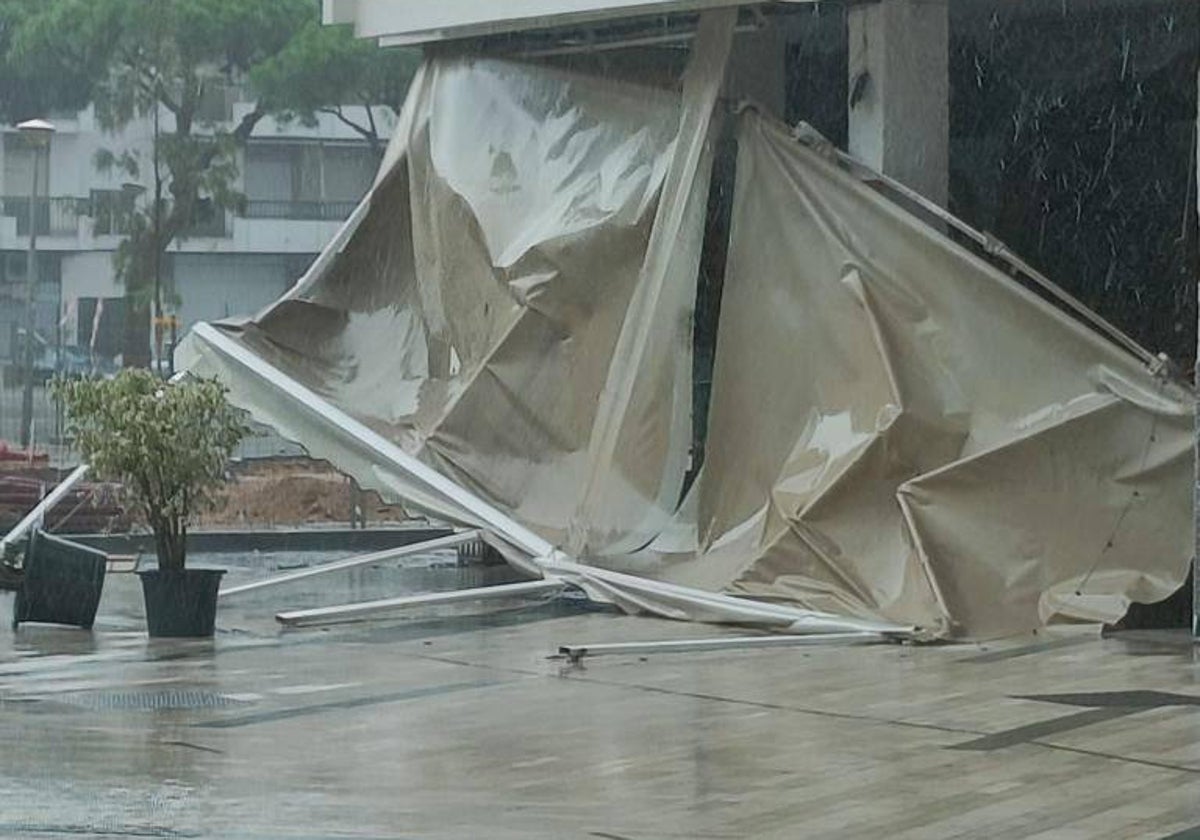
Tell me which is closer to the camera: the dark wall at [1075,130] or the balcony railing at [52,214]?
the dark wall at [1075,130]

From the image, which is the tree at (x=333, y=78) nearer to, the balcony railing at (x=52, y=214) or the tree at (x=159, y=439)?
the balcony railing at (x=52, y=214)

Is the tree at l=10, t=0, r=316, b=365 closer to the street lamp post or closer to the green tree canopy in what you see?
the green tree canopy

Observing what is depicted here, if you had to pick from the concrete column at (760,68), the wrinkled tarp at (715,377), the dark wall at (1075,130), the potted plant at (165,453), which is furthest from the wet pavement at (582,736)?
the dark wall at (1075,130)

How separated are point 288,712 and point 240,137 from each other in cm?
2113

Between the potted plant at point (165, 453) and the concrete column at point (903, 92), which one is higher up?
the concrete column at point (903, 92)

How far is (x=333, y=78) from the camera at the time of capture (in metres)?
29.8

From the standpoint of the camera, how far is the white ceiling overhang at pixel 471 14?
1623cm

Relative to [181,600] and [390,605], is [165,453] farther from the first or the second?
[390,605]

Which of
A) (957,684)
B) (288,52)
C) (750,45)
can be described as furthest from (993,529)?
(288,52)

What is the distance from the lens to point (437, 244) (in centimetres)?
1766

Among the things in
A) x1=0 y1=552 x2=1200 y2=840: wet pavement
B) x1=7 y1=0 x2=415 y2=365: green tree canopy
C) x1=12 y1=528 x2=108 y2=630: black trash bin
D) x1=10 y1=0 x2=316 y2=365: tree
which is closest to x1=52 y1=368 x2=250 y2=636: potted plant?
x1=0 y1=552 x2=1200 y2=840: wet pavement

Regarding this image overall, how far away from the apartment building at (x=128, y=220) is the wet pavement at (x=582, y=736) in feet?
48.9

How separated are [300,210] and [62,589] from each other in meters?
15.8

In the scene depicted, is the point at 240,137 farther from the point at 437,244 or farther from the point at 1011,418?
the point at 1011,418
